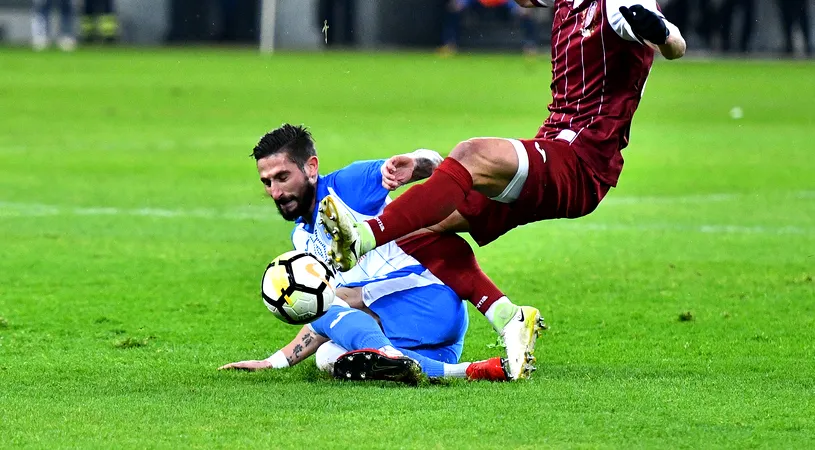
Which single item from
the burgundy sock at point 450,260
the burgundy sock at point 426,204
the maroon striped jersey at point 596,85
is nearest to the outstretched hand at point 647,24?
the maroon striped jersey at point 596,85

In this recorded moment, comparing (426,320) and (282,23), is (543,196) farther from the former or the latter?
(282,23)

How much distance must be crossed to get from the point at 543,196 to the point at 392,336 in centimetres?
89

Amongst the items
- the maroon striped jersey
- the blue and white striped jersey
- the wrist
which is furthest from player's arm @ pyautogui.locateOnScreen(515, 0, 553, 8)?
the wrist

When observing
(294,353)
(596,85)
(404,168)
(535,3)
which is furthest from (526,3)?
(294,353)

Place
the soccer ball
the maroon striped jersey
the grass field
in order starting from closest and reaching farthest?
the grass field
the soccer ball
the maroon striped jersey

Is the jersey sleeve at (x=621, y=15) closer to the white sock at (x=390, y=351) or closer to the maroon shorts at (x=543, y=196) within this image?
the maroon shorts at (x=543, y=196)

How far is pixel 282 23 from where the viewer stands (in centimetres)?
3850

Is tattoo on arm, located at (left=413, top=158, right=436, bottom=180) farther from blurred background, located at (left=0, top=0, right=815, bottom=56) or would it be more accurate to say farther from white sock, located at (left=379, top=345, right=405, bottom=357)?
blurred background, located at (left=0, top=0, right=815, bottom=56)

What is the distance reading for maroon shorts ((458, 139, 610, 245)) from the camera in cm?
586

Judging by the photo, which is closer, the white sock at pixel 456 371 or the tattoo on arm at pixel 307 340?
Answer: the white sock at pixel 456 371

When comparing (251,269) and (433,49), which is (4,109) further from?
(433,49)

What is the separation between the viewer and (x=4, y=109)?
20.5 metres

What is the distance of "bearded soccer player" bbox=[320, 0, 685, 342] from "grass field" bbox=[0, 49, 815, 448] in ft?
2.25

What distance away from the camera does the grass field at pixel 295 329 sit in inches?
195
